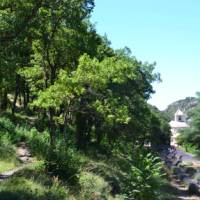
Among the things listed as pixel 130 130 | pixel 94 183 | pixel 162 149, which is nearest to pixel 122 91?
Answer: pixel 130 130

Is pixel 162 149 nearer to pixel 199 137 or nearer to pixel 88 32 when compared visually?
pixel 199 137

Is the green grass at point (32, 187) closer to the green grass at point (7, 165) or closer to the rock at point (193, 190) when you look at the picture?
the green grass at point (7, 165)

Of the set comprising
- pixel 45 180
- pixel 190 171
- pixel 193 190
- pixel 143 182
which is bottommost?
pixel 193 190

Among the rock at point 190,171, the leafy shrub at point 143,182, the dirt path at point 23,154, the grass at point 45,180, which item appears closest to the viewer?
the grass at point 45,180

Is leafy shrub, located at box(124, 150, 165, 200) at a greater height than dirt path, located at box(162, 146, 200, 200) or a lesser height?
greater

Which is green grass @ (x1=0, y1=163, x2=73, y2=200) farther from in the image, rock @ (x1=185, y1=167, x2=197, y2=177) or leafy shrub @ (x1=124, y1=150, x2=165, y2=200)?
rock @ (x1=185, y1=167, x2=197, y2=177)

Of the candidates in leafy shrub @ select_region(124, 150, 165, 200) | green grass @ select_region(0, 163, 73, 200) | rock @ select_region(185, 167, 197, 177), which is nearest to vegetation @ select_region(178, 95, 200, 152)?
leafy shrub @ select_region(124, 150, 165, 200)

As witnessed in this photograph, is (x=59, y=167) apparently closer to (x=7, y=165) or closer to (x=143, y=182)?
(x=7, y=165)

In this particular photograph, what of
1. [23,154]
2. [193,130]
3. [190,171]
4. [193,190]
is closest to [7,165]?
[23,154]

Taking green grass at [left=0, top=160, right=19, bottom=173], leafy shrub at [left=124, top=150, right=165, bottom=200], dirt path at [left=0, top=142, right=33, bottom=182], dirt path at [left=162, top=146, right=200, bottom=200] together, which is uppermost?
dirt path at [left=0, top=142, right=33, bottom=182]

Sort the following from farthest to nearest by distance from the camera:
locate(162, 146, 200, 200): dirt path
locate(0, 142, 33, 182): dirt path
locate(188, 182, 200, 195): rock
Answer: locate(188, 182, 200, 195): rock < locate(162, 146, 200, 200): dirt path < locate(0, 142, 33, 182): dirt path

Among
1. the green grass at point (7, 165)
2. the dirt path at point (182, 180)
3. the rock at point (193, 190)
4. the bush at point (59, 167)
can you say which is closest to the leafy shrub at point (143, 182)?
the bush at point (59, 167)

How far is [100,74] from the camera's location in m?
23.9

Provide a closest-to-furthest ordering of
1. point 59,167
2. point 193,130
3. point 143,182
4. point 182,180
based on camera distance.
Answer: point 59,167 < point 143,182 < point 193,130 < point 182,180
